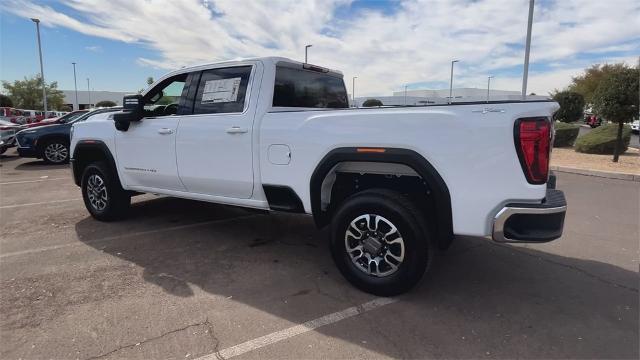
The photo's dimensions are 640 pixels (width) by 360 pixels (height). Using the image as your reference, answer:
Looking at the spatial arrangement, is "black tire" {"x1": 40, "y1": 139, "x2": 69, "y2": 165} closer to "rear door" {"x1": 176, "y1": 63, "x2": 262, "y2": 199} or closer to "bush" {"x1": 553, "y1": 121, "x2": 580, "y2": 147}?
"rear door" {"x1": 176, "y1": 63, "x2": 262, "y2": 199}

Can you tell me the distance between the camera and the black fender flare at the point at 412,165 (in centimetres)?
301

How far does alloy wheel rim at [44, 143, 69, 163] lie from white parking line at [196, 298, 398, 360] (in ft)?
39.1

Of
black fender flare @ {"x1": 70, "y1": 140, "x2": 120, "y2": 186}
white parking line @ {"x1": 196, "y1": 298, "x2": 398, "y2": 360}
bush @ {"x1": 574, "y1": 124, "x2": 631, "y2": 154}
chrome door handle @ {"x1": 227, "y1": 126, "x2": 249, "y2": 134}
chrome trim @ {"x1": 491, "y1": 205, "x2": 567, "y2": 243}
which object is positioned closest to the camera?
white parking line @ {"x1": 196, "y1": 298, "x2": 398, "y2": 360}

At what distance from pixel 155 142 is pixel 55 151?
31.1 feet

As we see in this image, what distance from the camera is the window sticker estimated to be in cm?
421

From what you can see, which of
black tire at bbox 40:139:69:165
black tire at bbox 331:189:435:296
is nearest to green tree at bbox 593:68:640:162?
A: black tire at bbox 331:189:435:296

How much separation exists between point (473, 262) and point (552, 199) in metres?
1.40

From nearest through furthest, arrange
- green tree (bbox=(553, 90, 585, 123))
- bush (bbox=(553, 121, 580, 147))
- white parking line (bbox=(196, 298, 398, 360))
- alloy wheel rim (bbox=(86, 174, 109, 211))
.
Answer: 1. white parking line (bbox=(196, 298, 398, 360))
2. alloy wheel rim (bbox=(86, 174, 109, 211))
3. bush (bbox=(553, 121, 580, 147))
4. green tree (bbox=(553, 90, 585, 123))

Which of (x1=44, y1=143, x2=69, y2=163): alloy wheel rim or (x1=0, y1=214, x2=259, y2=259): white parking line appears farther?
(x1=44, y1=143, x2=69, y2=163): alloy wheel rim

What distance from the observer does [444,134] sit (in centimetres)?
293

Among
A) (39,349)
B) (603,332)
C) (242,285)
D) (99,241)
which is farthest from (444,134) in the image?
(99,241)

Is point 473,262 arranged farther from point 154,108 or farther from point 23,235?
point 23,235

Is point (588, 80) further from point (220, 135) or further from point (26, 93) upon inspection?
point (26, 93)

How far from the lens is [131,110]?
16.1ft
